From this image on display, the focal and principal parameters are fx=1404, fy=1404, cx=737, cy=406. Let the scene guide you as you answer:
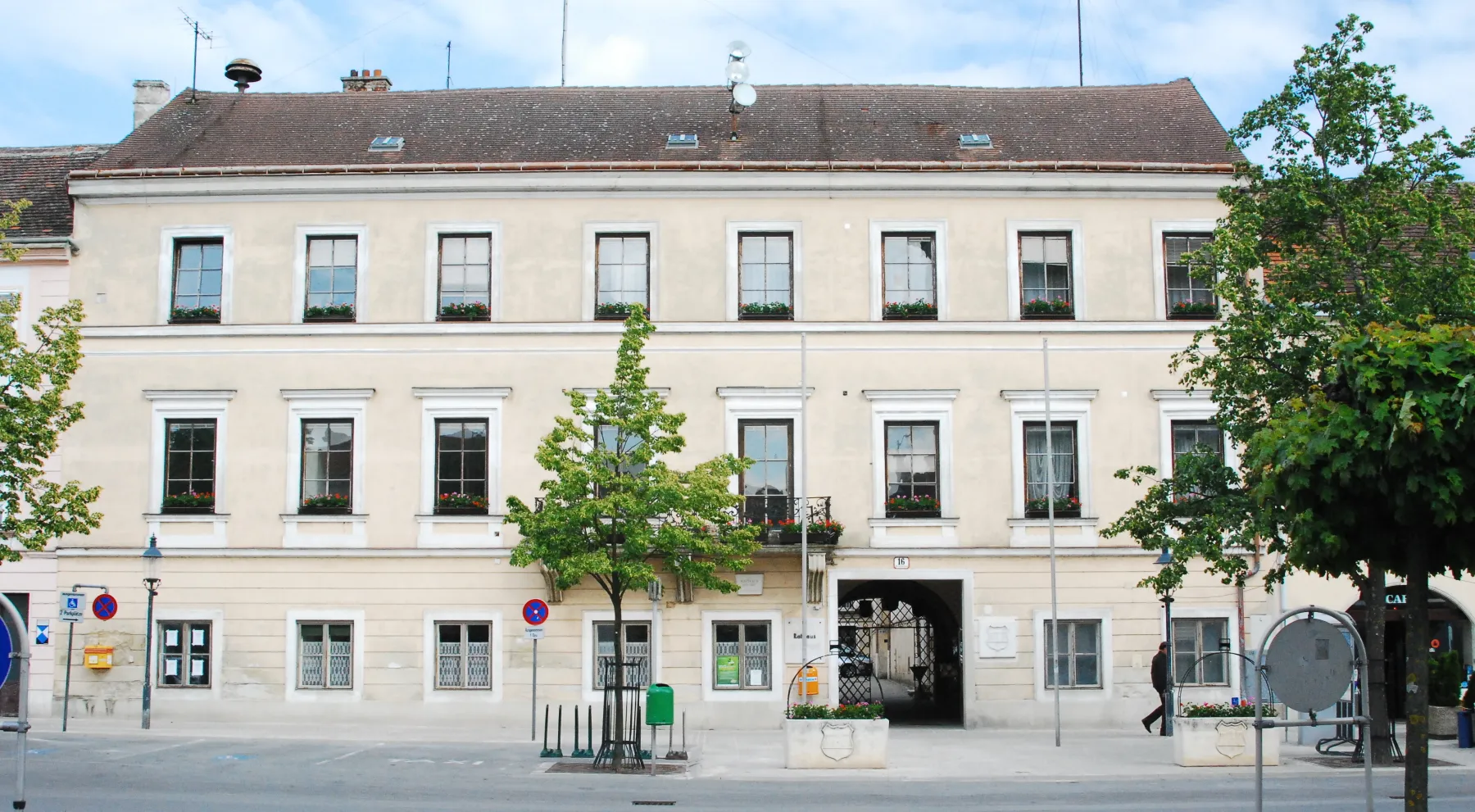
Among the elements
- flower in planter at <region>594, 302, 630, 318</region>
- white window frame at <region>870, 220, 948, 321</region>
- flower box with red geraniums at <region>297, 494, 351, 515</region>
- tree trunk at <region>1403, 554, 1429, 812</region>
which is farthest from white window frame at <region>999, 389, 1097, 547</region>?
tree trunk at <region>1403, 554, 1429, 812</region>

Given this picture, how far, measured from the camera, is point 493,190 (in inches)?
1057

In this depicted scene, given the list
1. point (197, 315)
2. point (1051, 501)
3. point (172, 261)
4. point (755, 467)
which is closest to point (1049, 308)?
point (1051, 501)

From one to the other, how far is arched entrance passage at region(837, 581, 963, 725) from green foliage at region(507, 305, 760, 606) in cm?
629

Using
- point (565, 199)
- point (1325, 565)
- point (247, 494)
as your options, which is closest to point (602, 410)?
point (565, 199)

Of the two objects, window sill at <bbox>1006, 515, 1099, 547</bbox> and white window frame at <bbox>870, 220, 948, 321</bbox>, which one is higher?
white window frame at <bbox>870, 220, 948, 321</bbox>

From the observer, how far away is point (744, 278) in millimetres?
26859

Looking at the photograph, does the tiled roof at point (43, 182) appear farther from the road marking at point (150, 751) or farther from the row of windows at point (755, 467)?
the road marking at point (150, 751)

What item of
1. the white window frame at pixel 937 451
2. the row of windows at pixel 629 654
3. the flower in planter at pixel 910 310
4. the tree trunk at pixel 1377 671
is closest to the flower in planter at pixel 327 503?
the row of windows at pixel 629 654

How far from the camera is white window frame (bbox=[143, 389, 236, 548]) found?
1038 inches

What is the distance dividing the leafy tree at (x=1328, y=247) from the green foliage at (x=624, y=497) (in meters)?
7.02

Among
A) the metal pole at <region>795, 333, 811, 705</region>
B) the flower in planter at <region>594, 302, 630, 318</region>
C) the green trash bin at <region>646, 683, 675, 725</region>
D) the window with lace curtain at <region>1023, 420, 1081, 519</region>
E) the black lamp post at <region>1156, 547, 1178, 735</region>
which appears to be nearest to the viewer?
the green trash bin at <region>646, 683, 675, 725</region>

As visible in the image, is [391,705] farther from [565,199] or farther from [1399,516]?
[1399,516]

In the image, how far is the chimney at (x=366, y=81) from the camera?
33062 mm

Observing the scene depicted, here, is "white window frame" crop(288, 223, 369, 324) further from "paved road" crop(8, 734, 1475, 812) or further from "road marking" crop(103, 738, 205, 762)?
"paved road" crop(8, 734, 1475, 812)
